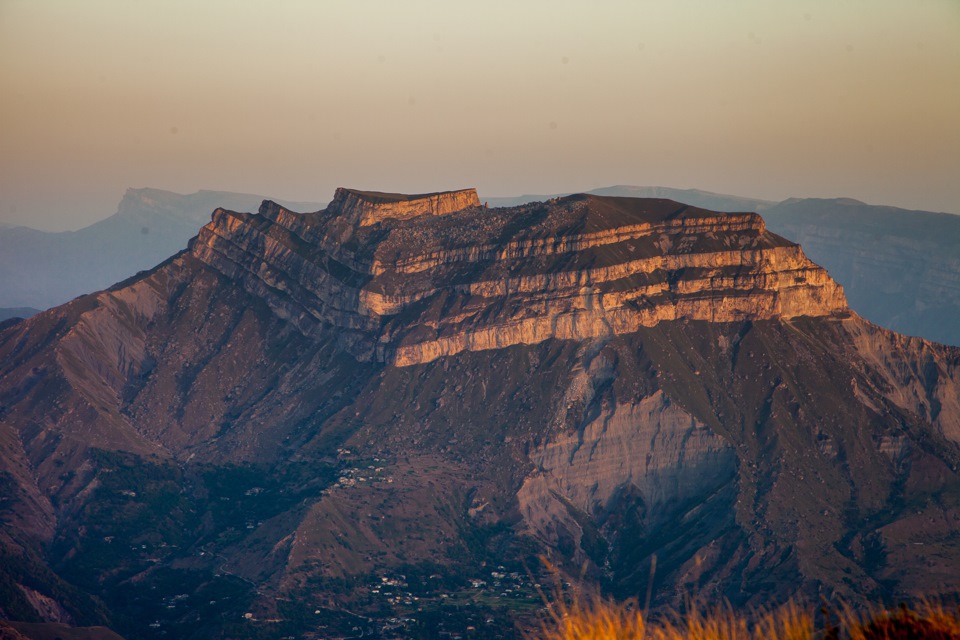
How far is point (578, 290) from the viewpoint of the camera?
7594 inches

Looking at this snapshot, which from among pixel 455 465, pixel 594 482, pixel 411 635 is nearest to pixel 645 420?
pixel 594 482

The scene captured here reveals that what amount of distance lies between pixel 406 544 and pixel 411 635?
24259 mm

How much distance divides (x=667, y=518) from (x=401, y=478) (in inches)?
1321

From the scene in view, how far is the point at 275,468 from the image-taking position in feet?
645

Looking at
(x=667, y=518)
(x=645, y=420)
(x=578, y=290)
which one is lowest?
(x=667, y=518)

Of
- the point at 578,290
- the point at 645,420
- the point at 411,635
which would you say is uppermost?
the point at 578,290

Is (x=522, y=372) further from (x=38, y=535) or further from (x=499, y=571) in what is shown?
(x=38, y=535)

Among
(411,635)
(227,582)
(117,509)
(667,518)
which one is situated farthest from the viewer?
(117,509)

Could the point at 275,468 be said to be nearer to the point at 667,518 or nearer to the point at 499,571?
the point at 499,571

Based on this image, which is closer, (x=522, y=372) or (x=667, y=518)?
(x=667, y=518)

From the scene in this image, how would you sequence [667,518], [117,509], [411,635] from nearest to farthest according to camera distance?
[411,635] < [667,518] < [117,509]

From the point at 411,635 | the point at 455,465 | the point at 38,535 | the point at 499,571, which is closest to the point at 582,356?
the point at 455,465

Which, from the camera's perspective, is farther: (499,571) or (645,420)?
(645,420)

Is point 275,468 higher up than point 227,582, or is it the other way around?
point 275,468
